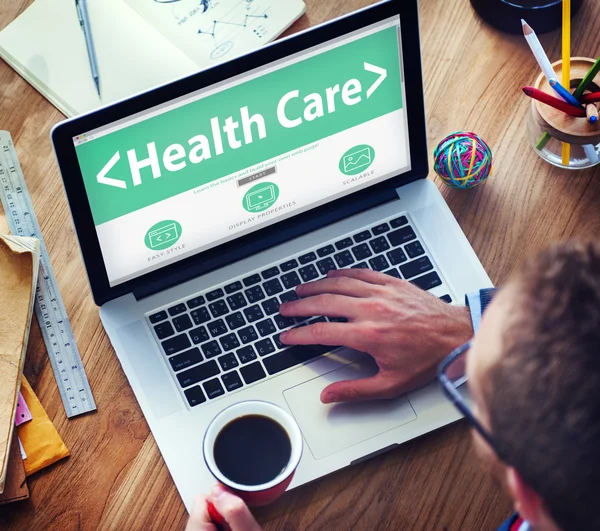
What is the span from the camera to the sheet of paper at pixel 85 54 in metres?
1.17

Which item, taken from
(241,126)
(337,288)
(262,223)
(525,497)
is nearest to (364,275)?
(337,288)

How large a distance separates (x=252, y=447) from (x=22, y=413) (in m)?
0.32

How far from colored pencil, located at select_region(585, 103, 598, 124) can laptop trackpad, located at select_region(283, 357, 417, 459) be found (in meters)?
0.43

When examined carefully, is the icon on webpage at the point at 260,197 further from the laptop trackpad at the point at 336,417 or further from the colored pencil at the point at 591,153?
the colored pencil at the point at 591,153

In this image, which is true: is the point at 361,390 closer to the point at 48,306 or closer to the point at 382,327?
the point at 382,327

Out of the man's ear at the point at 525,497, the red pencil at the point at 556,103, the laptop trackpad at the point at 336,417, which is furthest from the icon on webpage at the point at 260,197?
the man's ear at the point at 525,497

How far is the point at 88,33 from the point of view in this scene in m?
1.18

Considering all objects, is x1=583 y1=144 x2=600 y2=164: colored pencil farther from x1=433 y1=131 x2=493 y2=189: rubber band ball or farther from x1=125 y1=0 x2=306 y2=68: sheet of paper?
x1=125 y1=0 x2=306 y2=68: sheet of paper

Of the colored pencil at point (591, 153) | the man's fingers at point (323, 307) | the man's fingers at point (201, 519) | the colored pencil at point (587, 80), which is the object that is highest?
the colored pencil at point (587, 80)

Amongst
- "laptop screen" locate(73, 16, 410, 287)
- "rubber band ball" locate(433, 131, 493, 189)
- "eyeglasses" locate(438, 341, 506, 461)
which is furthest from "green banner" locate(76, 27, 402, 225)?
"eyeglasses" locate(438, 341, 506, 461)

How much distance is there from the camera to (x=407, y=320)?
1.05 metres

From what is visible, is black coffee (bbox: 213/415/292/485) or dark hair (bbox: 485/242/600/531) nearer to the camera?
dark hair (bbox: 485/242/600/531)

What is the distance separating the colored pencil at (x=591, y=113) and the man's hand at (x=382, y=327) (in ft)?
0.97

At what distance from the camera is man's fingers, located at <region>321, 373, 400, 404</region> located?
3.26 ft
